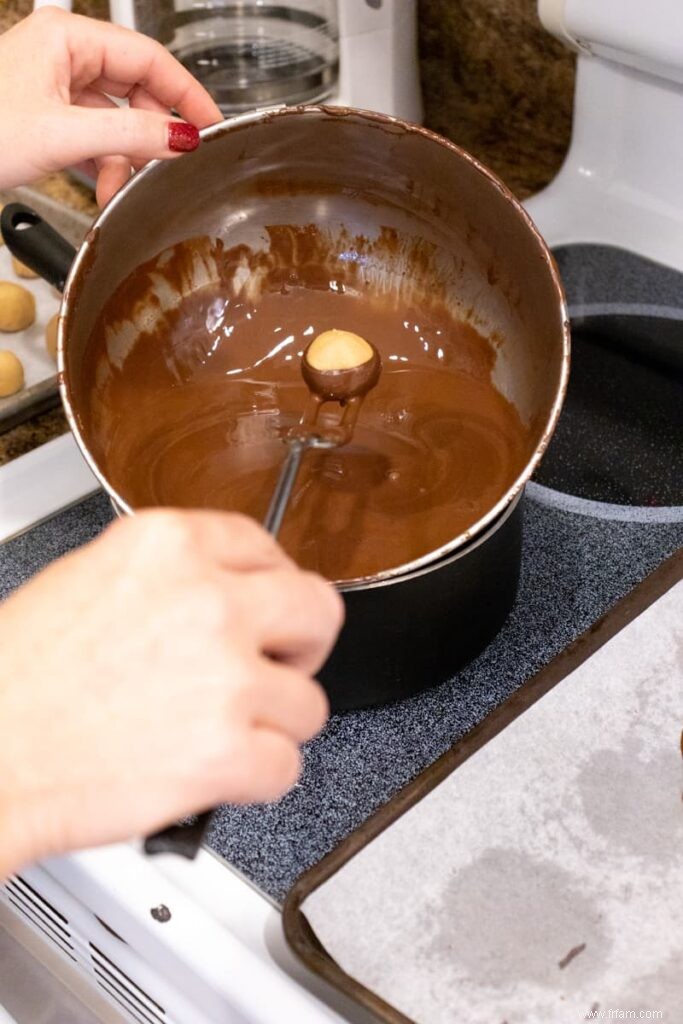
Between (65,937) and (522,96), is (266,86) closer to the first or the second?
(522,96)

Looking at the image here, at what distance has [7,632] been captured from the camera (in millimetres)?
384

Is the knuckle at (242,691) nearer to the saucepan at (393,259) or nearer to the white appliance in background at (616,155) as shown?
the saucepan at (393,259)

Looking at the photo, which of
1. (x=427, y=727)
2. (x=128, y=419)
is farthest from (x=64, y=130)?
(x=427, y=727)

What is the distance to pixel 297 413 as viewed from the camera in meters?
0.72

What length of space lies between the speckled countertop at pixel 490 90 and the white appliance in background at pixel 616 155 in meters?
0.04

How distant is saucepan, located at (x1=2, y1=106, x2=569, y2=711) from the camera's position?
0.61 metres

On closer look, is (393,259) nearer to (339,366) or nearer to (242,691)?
(339,366)

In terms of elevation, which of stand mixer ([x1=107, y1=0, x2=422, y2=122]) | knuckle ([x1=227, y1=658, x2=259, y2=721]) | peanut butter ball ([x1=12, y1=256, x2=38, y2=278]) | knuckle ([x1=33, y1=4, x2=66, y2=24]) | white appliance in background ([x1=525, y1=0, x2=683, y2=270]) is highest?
knuckle ([x1=33, y1=4, x2=66, y2=24])

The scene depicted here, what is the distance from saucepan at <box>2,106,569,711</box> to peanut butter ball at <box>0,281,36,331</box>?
1.18 ft

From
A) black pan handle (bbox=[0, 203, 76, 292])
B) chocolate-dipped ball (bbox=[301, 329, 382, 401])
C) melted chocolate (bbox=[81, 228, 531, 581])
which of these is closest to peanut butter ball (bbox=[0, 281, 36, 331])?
black pan handle (bbox=[0, 203, 76, 292])

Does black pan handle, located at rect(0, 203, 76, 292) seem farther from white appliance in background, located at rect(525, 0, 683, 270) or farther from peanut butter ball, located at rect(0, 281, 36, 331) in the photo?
white appliance in background, located at rect(525, 0, 683, 270)

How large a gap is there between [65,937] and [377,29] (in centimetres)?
81

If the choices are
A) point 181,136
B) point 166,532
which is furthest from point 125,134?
point 166,532

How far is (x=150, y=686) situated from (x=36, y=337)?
76cm
